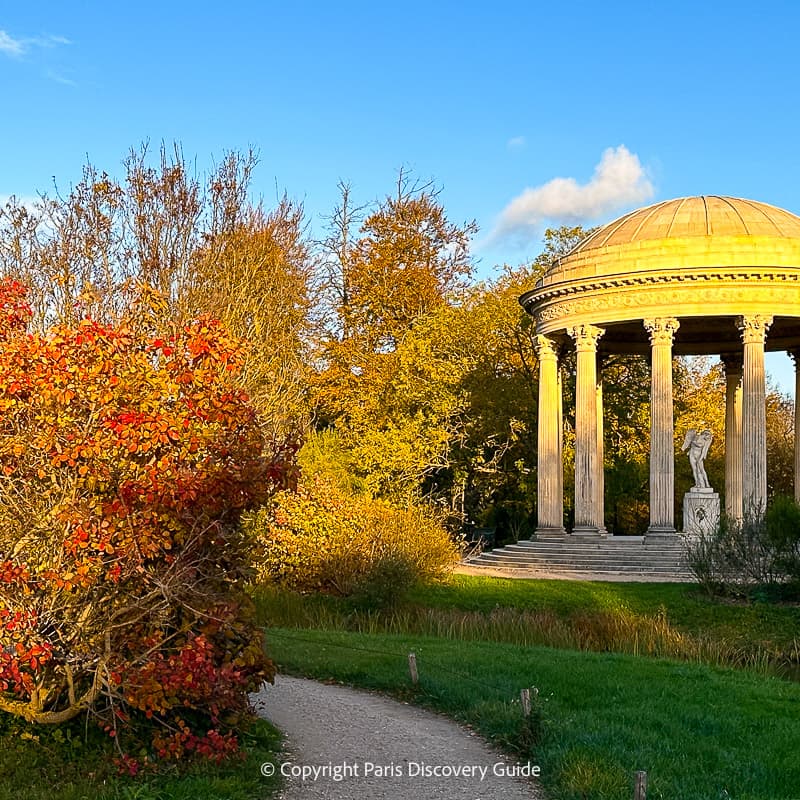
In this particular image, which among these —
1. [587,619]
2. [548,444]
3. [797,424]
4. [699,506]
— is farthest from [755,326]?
[587,619]

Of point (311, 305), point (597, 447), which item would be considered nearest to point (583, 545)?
point (597, 447)

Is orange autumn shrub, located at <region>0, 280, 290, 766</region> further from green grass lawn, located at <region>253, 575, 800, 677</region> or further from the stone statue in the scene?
the stone statue

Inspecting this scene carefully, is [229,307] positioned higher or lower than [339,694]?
higher

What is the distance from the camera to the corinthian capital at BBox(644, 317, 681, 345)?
37094 mm

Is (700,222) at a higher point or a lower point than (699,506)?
higher

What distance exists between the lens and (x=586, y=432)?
130 ft

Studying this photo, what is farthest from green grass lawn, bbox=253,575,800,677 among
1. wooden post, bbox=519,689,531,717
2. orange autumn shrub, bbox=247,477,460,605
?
wooden post, bbox=519,689,531,717

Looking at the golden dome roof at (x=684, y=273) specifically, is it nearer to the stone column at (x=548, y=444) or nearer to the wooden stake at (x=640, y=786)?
the stone column at (x=548, y=444)

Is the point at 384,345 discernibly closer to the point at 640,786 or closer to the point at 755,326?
the point at 755,326

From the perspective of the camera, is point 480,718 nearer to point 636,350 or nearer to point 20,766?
point 20,766

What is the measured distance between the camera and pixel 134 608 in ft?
35.3

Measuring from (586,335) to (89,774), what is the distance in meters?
31.2

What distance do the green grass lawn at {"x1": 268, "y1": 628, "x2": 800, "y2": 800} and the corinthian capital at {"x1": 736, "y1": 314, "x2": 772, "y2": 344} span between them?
20.5 m

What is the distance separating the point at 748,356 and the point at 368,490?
1656 cm
